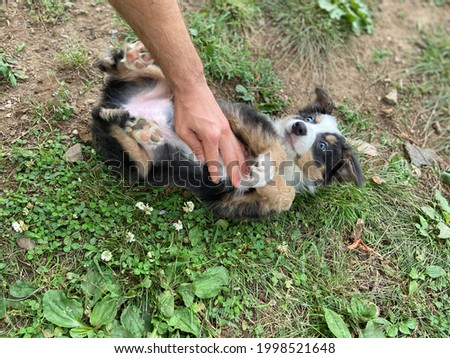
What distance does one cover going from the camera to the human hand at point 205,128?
9.21ft

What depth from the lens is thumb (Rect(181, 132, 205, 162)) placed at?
2.91 m

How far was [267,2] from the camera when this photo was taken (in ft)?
15.6

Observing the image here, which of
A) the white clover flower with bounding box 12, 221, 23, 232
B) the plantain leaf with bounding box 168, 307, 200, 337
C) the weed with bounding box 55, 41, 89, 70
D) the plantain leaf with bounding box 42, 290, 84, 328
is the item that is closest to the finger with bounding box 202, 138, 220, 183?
the plantain leaf with bounding box 168, 307, 200, 337

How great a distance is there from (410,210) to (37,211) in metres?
3.15

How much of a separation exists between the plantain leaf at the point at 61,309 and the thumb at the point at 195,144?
127 cm

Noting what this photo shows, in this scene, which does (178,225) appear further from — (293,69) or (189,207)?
(293,69)

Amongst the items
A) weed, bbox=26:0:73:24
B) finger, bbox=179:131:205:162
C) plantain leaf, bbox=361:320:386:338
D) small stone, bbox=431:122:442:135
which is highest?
weed, bbox=26:0:73:24

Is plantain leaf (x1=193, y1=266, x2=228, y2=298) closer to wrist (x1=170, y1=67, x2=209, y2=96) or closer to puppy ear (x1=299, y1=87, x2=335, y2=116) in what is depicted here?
wrist (x1=170, y1=67, x2=209, y2=96)

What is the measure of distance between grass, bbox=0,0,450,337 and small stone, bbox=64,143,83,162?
5 centimetres

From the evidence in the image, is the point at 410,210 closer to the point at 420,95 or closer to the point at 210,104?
the point at 420,95

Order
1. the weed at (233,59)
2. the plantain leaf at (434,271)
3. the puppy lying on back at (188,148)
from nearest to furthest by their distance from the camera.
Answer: the puppy lying on back at (188,148), the plantain leaf at (434,271), the weed at (233,59)

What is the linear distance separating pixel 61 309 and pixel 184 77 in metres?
1.70

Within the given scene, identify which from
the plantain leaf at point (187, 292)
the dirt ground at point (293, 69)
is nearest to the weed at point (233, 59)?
the dirt ground at point (293, 69)

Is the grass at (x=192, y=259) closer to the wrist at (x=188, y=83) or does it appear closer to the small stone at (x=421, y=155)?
the small stone at (x=421, y=155)
